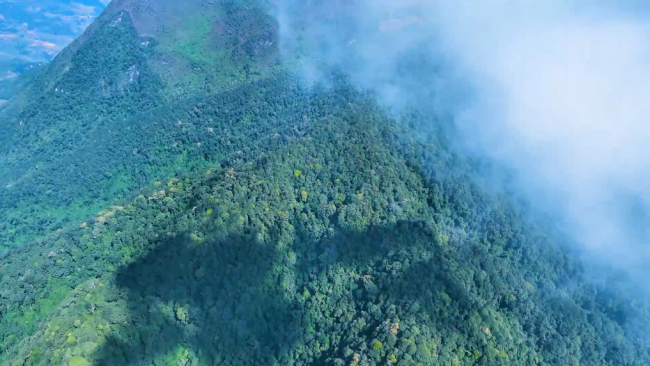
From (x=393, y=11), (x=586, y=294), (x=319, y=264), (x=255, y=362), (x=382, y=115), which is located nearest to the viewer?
(x=255, y=362)

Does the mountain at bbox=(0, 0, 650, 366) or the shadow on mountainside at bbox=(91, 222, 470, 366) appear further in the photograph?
the shadow on mountainside at bbox=(91, 222, 470, 366)

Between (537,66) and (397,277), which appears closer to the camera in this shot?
(397,277)

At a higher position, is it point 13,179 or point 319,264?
point 319,264

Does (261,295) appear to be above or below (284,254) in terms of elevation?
below

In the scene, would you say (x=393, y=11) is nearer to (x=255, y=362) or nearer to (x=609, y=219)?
(x=609, y=219)

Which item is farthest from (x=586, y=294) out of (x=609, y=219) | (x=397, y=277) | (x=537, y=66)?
(x=537, y=66)

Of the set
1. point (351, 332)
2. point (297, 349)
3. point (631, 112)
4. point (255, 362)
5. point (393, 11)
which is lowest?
point (255, 362)
